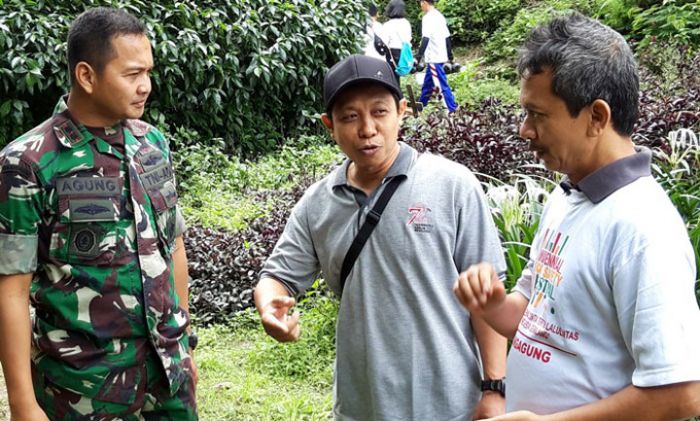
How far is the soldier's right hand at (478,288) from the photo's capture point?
6.38 ft

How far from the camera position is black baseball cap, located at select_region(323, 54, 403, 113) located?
2354mm

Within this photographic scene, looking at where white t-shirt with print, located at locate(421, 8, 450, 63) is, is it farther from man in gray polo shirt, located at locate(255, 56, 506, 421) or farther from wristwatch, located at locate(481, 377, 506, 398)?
wristwatch, located at locate(481, 377, 506, 398)

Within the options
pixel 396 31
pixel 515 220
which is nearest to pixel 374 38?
pixel 396 31

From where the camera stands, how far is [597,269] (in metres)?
1.73

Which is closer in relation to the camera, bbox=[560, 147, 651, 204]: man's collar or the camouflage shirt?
bbox=[560, 147, 651, 204]: man's collar

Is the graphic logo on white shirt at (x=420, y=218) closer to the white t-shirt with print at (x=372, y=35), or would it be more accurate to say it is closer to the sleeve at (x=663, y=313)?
the sleeve at (x=663, y=313)

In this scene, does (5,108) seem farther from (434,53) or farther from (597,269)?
(597,269)


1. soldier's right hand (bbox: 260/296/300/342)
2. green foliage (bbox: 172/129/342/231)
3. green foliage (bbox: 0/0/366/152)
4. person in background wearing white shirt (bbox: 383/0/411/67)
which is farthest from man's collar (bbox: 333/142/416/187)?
person in background wearing white shirt (bbox: 383/0/411/67)

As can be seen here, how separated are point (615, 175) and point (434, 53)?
1017 centimetres

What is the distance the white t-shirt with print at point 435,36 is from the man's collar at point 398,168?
9367 mm

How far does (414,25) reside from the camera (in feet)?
57.8

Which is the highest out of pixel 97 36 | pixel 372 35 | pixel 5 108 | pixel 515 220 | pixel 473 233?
pixel 372 35

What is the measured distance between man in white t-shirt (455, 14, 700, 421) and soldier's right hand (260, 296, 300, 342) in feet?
1.88

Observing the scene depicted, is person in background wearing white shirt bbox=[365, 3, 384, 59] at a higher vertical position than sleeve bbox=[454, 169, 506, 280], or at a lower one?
higher
